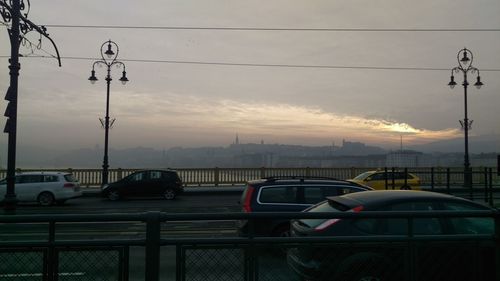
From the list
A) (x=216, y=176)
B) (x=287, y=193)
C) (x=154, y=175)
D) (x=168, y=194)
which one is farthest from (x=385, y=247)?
(x=216, y=176)

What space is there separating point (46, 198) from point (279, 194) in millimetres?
15286

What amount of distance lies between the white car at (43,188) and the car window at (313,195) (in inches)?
599

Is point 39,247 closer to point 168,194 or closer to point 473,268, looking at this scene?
point 473,268

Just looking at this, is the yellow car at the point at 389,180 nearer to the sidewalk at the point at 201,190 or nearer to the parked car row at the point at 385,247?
the sidewalk at the point at 201,190

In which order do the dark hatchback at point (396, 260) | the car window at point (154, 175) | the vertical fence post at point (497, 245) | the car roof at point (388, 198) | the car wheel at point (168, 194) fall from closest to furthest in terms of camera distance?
the dark hatchback at point (396, 260) → the vertical fence post at point (497, 245) → the car roof at point (388, 198) → the car wheel at point (168, 194) → the car window at point (154, 175)

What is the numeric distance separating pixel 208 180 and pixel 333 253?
25566 millimetres

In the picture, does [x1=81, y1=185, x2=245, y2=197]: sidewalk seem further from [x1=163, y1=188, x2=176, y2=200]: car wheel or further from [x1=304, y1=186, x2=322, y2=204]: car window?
[x1=304, y1=186, x2=322, y2=204]: car window

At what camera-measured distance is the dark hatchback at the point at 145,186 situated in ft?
75.5

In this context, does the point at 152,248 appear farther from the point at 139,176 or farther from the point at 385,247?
the point at 139,176

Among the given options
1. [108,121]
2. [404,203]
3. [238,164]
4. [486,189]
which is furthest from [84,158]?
[404,203]

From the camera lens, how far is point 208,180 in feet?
96.5

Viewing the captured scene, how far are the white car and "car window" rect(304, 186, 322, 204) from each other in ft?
49.9

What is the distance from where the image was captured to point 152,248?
3977mm

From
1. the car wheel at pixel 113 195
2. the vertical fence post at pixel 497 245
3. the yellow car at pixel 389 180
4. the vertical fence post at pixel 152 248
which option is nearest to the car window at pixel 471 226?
the vertical fence post at pixel 497 245
